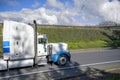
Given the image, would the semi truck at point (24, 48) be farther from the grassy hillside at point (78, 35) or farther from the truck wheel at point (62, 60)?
the grassy hillside at point (78, 35)

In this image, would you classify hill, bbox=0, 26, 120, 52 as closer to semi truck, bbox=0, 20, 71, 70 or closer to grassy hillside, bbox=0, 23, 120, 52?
grassy hillside, bbox=0, 23, 120, 52

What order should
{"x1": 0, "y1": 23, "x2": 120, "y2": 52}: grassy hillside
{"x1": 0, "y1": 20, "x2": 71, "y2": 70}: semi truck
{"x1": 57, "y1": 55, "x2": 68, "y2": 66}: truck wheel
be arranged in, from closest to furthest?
{"x1": 0, "y1": 20, "x2": 71, "y2": 70}: semi truck → {"x1": 57, "y1": 55, "x2": 68, "y2": 66}: truck wheel → {"x1": 0, "y1": 23, "x2": 120, "y2": 52}: grassy hillside

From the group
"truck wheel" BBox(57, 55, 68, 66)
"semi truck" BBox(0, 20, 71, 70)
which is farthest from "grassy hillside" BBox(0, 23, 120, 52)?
"semi truck" BBox(0, 20, 71, 70)

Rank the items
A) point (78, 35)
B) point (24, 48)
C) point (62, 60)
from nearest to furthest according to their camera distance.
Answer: point (24, 48), point (62, 60), point (78, 35)

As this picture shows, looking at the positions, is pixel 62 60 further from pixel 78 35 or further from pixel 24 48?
pixel 78 35

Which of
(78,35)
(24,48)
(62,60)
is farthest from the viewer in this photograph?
(78,35)

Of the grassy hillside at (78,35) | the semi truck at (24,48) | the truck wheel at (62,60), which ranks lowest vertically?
the truck wheel at (62,60)

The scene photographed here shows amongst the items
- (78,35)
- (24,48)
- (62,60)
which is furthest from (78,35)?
(24,48)

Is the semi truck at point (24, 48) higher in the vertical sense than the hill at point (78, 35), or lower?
lower

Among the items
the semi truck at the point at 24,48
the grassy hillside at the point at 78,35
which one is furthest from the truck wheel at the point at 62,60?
the grassy hillside at the point at 78,35

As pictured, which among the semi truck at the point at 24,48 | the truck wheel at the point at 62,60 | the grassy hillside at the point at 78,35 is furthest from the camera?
the grassy hillside at the point at 78,35

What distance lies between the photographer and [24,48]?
44.8ft

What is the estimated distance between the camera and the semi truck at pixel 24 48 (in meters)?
13.0

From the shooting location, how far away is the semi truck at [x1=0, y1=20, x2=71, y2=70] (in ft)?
42.7
